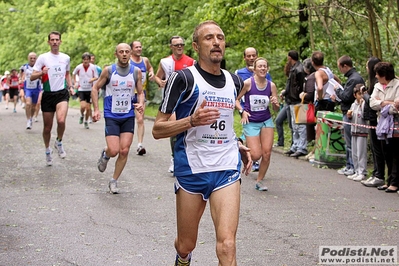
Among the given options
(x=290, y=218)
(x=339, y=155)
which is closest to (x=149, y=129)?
(x=339, y=155)

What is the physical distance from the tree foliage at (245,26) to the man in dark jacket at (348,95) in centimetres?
235

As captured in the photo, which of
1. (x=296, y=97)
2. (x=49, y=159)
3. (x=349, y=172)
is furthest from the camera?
(x=296, y=97)

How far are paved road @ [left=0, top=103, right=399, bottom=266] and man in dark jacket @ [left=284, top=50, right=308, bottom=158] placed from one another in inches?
55.1

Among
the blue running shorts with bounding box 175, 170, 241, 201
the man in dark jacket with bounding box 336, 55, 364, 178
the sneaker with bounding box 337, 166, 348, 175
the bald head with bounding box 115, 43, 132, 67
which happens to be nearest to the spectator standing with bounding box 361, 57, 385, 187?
the man in dark jacket with bounding box 336, 55, 364, 178

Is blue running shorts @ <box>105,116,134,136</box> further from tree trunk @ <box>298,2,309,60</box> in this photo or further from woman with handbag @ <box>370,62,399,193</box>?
tree trunk @ <box>298,2,309,60</box>

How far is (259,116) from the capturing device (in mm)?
11641

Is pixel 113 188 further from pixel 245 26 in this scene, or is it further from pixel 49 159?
pixel 245 26

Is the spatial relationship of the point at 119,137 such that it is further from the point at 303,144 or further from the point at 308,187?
the point at 303,144

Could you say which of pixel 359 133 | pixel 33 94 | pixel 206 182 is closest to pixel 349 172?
pixel 359 133

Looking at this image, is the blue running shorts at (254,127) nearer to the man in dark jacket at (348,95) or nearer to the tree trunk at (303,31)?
the man in dark jacket at (348,95)

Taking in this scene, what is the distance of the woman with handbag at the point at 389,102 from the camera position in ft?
37.8

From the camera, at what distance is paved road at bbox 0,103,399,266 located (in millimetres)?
7496

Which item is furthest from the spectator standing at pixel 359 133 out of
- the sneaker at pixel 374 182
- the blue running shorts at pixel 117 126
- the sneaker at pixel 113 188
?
the sneaker at pixel 113 188

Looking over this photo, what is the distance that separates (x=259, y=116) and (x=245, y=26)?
37.4 ft
